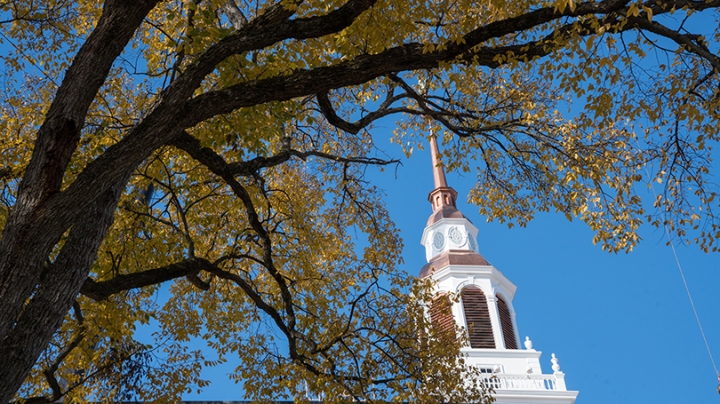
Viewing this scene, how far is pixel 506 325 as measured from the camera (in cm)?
3469

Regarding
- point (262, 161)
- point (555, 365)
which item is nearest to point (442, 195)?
point (555, 365)

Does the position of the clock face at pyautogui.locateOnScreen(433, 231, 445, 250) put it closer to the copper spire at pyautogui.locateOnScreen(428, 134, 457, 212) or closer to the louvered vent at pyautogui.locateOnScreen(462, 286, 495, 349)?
the copper spire at pyautogui.locateOnScreen(428, 134, 457, 212)

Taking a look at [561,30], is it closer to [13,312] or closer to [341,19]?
[341,19]

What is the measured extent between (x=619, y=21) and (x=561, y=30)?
0.67 m

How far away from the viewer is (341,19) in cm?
700

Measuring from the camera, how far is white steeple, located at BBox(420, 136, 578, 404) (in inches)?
1177

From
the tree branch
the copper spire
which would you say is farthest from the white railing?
the tree branch

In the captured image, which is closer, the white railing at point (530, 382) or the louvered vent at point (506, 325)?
the white railing at point (530, 382)

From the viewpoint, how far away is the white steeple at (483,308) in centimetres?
2989

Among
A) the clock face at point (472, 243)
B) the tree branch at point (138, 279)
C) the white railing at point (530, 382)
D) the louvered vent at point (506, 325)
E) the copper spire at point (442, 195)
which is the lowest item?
the tree branch at point (138, 279)

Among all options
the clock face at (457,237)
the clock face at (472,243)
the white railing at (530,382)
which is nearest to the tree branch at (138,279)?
the white railing at (530,382)

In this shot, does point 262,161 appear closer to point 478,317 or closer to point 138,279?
point 138,279

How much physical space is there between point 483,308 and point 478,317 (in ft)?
1.76

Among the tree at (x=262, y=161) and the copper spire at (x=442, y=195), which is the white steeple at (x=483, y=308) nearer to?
the copper spire at (x=442, y=195)
